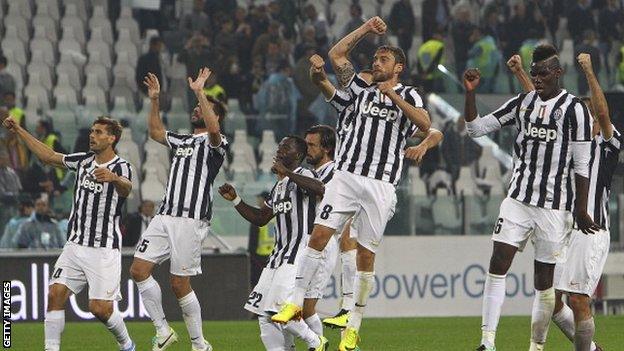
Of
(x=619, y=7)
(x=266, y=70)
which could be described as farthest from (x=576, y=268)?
(x=619, y=7)

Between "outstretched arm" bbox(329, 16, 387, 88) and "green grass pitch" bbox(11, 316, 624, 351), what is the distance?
3.19 meters

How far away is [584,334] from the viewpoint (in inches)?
485

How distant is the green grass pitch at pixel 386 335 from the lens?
16.3m

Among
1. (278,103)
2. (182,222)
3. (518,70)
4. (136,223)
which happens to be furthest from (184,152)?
(278,103)

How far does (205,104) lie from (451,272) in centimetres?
1036

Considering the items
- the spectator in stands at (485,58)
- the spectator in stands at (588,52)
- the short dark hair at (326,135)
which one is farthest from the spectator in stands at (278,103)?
the short dark hair at (326,135)

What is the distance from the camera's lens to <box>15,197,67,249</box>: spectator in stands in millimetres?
22266

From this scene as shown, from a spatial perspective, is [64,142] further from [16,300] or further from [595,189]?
[595,189]

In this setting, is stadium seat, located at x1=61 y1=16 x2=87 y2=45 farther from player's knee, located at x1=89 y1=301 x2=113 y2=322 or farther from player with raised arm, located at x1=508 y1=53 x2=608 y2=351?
player with raised arm, located at x1=508 y1=53 x2=608 y2=351

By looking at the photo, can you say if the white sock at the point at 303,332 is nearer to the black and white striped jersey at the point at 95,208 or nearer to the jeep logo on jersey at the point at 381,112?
the jeep logo on jersey at the point at 381,112

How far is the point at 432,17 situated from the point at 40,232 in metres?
11.0

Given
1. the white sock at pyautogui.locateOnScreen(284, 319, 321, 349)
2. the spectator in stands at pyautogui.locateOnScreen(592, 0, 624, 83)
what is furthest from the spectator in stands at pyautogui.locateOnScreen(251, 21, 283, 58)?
the white sock at pyautogui.locateOnScreen(284, 319, 321, 349)

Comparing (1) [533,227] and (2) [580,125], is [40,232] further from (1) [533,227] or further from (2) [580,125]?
(2) [580,125]

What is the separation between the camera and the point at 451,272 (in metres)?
24.0
